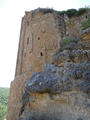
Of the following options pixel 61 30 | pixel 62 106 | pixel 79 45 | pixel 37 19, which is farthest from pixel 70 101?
pixel 37 19

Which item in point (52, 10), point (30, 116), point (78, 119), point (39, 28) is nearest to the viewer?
point (78, 119)

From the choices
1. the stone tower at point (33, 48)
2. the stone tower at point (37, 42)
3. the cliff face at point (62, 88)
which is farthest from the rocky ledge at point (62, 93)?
the stone tower at point (37, 42)

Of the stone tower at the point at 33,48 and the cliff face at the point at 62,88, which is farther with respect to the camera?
the stone tower at the point at 33,48

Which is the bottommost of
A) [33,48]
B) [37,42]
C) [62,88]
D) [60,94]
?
[60,94]

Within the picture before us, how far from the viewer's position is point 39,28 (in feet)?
57.8

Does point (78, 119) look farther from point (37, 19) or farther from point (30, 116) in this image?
point (37, 19)

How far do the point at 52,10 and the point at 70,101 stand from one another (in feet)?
50.7

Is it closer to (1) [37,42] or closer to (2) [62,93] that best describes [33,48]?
(1) [37,42]

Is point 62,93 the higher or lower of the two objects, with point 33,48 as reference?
lower

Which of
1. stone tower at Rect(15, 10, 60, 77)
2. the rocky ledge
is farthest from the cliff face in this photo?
stone tower at Rect(15, 10, 60, 77)

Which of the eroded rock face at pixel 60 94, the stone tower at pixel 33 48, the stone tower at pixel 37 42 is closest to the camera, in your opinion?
the eroded rock face at pixel 60 94

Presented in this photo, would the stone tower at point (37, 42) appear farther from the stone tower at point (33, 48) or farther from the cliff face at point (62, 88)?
the cliff face at point (62, 88)

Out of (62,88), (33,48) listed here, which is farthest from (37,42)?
(62,88)

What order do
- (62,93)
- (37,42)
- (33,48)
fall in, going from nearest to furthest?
(62,93), (33,48), (37,42)
